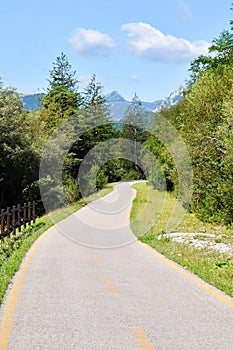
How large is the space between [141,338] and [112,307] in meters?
1.77

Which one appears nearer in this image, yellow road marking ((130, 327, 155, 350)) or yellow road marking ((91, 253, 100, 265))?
yellow road marking ((130, 327, 155, 350))

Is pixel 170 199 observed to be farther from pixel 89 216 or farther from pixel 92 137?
pixel 92 137

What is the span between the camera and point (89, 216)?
29250 millimetres

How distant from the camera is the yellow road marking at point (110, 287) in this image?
8928 mm

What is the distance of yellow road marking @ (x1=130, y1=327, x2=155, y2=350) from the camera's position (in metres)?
5.82

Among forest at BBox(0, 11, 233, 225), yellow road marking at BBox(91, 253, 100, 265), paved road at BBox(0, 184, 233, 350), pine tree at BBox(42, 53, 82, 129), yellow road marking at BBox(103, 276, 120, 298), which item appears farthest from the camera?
pine tree at BBox(42, 53, 82, 129)

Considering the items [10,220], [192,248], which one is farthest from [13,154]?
[192,248]

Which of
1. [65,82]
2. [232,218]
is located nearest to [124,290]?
[232,218]

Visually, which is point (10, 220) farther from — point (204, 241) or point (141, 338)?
point (141, 338)

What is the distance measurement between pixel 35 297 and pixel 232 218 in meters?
14.6

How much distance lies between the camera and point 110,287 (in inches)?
377

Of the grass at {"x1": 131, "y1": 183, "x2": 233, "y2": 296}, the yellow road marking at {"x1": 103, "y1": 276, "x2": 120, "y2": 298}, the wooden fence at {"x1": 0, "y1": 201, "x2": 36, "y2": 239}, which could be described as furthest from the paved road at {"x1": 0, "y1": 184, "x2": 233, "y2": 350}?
the wooden fence at {"x1": 0, "y1": 201, "x2": 36, "y2": 239}

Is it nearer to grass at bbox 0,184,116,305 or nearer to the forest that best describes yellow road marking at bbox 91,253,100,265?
grass at bbox 0,184,116,305

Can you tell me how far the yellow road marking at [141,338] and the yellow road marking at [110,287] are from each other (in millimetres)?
2246
